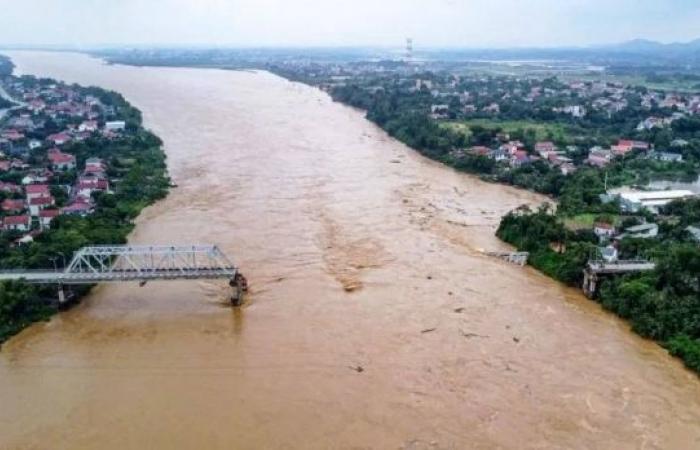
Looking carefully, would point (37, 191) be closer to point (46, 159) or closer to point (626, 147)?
point (46, 159)

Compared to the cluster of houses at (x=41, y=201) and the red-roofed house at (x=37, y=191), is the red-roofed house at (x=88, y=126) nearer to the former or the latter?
the cluster of houses at (x=41, y=201)

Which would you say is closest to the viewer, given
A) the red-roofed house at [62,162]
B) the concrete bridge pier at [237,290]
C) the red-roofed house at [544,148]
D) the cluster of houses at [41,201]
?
the concrete bridge pier at [237,290]

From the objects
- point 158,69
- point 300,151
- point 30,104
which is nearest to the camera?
point 300,151

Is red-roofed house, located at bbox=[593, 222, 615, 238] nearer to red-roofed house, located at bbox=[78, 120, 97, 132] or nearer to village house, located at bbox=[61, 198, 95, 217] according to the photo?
village house, located at bbox=[61, 198, 95, 217]

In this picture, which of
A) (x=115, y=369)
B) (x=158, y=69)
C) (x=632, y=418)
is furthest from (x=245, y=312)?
(x=158, y=69)

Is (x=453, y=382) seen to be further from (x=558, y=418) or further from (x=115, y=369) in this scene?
(x=115, y=369)

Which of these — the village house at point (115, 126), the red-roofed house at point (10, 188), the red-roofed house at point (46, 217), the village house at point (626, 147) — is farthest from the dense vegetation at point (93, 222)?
the village house at point (626, 147)
